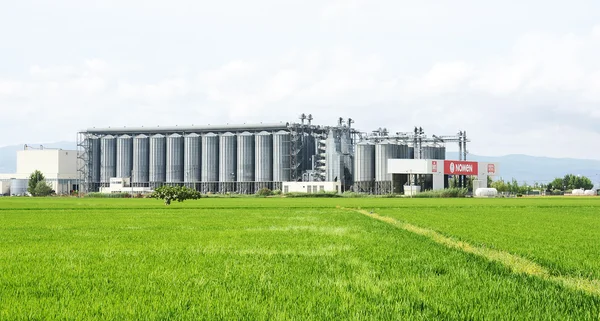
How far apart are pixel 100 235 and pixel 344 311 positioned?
49.4 ft

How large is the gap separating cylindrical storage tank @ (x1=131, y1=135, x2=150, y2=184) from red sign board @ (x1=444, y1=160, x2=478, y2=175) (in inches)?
2377

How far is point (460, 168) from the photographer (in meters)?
118

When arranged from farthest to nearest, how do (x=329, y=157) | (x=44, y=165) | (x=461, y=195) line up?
1. (x=44, y=165)
2. (x=329, y=157)
3. (x=461, y=195)

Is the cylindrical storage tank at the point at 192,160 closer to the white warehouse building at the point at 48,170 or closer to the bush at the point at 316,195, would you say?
the bush at the point at 316,195

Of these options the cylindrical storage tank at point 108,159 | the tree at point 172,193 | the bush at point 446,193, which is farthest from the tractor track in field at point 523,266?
the cylindrical storage tank at point 108,159

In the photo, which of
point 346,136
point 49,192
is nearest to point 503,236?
point 346,136

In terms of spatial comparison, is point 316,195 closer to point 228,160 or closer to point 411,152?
point 228,160

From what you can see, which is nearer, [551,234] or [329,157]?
→ [551,234]

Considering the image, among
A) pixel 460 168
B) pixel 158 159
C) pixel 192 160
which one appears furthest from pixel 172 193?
pixel 158 159

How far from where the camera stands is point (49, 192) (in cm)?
12812

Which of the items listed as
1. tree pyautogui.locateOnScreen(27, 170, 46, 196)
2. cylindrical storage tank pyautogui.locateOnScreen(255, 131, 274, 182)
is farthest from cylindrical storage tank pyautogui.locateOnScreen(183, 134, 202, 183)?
tree pyautogui.locateOnScreen(27, 170, 46, 196)

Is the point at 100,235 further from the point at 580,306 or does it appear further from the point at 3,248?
the point at 580,306

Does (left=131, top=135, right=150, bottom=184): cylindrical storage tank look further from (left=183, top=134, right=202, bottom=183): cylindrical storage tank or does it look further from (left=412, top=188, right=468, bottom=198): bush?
(left=412, top=188, right=468, bottom=198): bush

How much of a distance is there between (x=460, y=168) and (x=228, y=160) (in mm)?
44480
